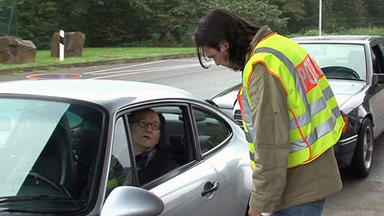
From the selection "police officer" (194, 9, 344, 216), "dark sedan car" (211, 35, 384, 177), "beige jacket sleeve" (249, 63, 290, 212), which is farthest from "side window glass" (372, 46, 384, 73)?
"beige jacket sleeve" (249, 63, 290, 212)

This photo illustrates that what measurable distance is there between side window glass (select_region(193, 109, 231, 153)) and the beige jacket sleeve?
1227mm

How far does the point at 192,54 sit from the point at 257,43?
25758mm

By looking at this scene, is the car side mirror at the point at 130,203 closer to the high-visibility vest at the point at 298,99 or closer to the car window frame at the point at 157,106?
the car window frame at the point at 157,106

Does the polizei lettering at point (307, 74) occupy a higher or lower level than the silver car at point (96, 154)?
higher

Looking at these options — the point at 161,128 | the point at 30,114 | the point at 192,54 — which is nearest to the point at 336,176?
the point at 161,128

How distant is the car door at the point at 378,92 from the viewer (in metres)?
6.43

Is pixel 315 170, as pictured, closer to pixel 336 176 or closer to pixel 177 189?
pixel 336 176

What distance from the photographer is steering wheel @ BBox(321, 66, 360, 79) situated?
6.76 meters

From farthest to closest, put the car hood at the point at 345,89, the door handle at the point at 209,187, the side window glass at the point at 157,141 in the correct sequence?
the car hood at the point at 345,89 < the door handle at the point at 209,187 < the side window glass at the point at 157,141

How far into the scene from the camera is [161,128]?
3.32 m

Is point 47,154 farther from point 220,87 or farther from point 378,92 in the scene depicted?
point 220,87

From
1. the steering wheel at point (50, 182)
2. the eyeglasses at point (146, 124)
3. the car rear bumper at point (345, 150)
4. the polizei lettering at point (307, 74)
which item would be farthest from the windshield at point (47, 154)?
the car rear bumper at point (345, 150)

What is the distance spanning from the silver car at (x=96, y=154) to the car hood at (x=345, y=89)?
2.81 metres

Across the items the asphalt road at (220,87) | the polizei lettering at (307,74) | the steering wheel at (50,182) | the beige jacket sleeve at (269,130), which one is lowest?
the asphalt road at (220,87)
